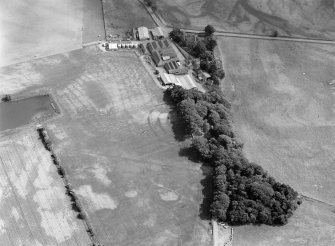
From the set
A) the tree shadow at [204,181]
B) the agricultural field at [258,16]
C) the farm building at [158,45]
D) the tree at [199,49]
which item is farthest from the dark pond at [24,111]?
the agricultural field at [258,16]

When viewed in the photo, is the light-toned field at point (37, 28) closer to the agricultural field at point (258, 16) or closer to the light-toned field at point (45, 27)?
the light-toned field at point (45, 27)

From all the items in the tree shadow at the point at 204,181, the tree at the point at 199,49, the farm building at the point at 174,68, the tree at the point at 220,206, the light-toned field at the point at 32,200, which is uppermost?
the tree at the point at 199,49

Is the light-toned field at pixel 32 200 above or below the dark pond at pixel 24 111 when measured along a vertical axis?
below

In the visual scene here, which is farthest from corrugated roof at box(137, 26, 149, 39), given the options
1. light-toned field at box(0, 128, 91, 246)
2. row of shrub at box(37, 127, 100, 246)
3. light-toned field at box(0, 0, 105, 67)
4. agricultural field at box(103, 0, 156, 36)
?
light-toned field at box(0, 128, 91, 246)

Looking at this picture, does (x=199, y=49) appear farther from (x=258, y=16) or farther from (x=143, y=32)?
(x=258, y=16)

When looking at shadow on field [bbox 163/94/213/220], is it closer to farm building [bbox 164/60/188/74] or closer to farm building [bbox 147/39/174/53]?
farm building [bbox 164/60/188/74]

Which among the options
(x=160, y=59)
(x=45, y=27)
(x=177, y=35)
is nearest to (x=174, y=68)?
(x=160, y=59)

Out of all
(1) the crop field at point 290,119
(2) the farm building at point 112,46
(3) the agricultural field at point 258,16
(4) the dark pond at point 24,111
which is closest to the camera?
(1) the crop field at point 290,119
